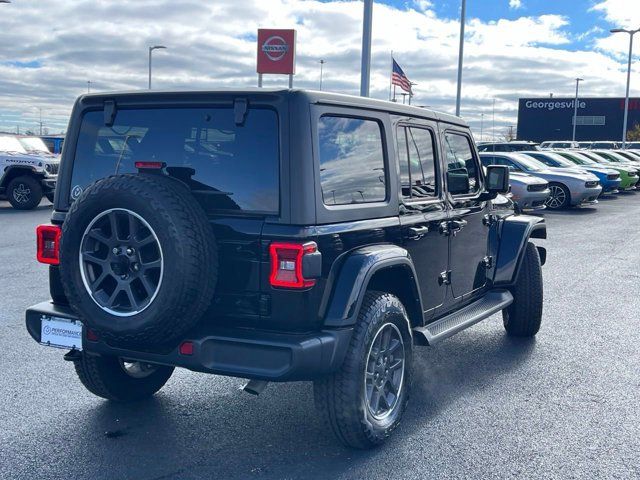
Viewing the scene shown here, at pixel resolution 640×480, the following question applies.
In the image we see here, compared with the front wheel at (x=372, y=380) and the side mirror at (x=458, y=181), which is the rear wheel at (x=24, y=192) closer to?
the side mirror at (x=458, y=181)

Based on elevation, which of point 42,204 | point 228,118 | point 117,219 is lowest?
point 42,204

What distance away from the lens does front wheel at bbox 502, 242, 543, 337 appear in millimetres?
6516

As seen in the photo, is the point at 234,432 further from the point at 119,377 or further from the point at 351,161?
the point at 351,161

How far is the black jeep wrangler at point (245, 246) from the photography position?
12.2ft

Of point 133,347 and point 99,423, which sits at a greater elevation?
point 133,347

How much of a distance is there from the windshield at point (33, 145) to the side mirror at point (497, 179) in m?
15.5

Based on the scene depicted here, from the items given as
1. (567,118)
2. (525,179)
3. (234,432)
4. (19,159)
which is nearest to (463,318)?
(234,432)

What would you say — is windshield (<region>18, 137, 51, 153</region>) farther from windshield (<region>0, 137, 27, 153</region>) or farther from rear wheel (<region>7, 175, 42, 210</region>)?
rear wheel (<region>7, 175, 42, 210</region>)

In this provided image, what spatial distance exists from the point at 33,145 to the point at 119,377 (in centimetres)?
1632

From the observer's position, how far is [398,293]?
459 centimetres

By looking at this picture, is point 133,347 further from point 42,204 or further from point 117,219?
point 42,204

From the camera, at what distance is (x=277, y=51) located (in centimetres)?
3431

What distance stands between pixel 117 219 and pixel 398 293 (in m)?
1.70

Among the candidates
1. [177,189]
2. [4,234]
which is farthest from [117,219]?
[4,234]
